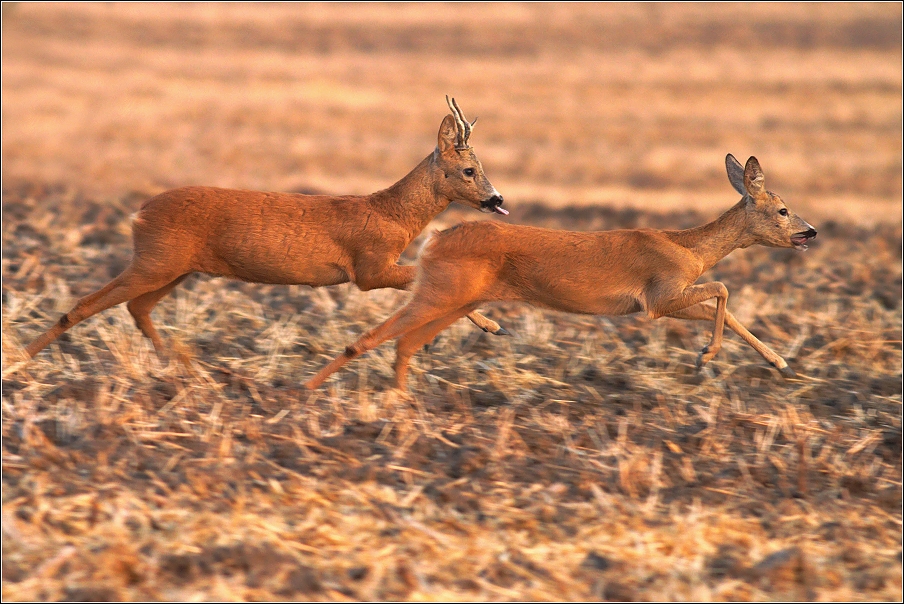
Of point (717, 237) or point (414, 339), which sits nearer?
point (414, 339)

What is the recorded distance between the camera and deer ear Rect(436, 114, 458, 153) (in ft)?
28.0

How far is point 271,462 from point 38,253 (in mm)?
5114

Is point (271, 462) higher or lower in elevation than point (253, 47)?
lower

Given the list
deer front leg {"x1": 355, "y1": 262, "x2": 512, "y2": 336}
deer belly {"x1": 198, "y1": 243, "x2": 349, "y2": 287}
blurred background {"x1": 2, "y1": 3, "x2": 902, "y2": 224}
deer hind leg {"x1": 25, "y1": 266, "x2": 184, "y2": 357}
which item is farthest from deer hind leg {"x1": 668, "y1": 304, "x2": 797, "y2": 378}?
blurred background {"x1": 2, "y1": 3, "x2": 902, "y2": 224}

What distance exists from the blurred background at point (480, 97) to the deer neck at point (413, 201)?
20.3ft

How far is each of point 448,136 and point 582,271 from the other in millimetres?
1493

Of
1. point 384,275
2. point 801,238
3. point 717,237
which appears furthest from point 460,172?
point 801,238

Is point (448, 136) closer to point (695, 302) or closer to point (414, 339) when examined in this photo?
point (414, 339)

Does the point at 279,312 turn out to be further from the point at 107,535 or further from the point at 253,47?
the point at 253,47

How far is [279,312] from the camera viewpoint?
379 inches

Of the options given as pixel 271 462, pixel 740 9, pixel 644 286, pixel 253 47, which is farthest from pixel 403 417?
pixel 740 9

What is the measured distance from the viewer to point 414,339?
26.6ft

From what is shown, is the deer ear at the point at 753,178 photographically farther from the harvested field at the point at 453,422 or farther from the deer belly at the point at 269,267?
the deer belly at the point at 269,267

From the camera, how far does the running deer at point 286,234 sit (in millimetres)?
8008
